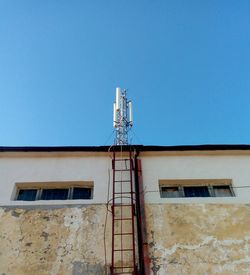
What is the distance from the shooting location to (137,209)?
25.0 feet

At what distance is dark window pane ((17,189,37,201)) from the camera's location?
26.9ft

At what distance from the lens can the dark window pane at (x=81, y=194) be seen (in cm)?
822

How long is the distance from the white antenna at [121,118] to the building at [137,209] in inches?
26.1

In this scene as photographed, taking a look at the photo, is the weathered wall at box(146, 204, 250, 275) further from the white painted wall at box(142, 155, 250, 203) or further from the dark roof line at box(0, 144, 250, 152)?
the dark roof line at box(0, 144, 250, 152)

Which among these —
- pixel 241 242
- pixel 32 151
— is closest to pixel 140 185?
pixel 241 242

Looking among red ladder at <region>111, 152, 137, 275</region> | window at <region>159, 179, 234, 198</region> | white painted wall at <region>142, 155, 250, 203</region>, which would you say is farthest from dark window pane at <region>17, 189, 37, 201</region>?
window at <region>159, 179, 234, 198</region>

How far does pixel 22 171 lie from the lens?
28.2 feet

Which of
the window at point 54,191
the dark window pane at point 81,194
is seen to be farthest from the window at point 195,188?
the window at point 54,191

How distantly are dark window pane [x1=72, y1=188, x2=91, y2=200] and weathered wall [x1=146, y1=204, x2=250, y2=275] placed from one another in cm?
180

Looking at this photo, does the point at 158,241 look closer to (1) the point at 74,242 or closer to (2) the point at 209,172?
(1) the point at 74,242

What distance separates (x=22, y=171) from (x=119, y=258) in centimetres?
393

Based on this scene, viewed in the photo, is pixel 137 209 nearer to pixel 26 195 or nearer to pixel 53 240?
pixel 53 240

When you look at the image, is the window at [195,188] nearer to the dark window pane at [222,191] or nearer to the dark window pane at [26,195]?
the dark window pane at [222,191]

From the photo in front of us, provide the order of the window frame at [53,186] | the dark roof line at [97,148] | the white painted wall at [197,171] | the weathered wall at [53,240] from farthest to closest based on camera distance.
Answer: the dark roof line at [97,148] → the window frame at [53,186] → the white painted wall at [197,171] → the weathered wall at [53,240]
